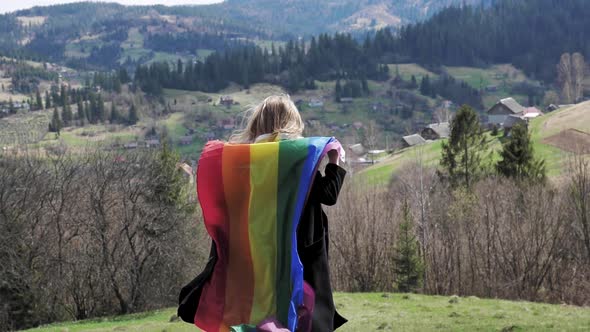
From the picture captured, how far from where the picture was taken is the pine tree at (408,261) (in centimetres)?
3541

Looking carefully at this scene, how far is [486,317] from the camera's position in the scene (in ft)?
59.9

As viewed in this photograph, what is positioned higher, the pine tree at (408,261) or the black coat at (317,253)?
the black coat at (317,253)

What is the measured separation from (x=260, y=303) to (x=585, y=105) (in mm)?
86515

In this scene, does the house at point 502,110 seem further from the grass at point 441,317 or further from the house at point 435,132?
the grass at point 441,317

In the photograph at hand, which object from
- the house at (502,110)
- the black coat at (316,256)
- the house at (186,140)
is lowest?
the house at (186,140)

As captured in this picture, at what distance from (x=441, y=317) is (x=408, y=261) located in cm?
1679

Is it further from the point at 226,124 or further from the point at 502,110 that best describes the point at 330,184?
the point at 226,124

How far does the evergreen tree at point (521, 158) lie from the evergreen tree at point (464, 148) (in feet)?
24.3

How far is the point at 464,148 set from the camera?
57281 mm

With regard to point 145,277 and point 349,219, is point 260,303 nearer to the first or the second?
point 145,277

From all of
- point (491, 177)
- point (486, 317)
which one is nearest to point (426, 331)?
point (486, 317)

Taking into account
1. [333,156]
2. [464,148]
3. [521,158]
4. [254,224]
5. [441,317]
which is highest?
[333,156]

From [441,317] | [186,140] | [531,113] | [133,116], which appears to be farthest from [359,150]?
[441,317]

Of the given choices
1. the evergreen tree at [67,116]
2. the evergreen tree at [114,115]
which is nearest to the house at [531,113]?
the evergreen tree at [114,115]
